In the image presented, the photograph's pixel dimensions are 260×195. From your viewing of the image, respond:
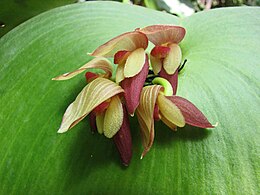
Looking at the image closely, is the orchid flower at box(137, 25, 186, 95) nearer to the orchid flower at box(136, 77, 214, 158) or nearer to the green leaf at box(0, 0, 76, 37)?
the orchid flower at box(136, 77, 214, 158)

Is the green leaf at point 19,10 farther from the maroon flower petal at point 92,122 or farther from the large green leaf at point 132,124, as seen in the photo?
the maroon flower petal at point 92,122

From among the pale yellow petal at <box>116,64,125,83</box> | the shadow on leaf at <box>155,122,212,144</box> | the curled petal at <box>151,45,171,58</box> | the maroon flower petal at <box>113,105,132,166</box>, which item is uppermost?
the pale yellow petal at <box>116,64,125,83</box>

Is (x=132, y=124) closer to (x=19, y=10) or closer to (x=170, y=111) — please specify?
(x=170, y=111)

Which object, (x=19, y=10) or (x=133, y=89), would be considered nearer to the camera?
(x=133, y=89)

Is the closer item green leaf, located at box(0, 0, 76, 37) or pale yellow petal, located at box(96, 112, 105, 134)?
pale yellow petal, located at box(96, 112, 105, 134)

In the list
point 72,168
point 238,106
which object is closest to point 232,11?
point 238,106

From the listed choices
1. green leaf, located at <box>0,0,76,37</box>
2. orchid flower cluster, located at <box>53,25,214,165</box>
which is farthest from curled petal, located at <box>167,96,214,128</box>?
green leaf, located at <box>0,0,76,37</box>

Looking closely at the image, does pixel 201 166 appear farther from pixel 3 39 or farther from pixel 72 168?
pixel 3 39

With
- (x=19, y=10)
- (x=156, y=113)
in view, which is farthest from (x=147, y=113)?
(x=19, y=10)
